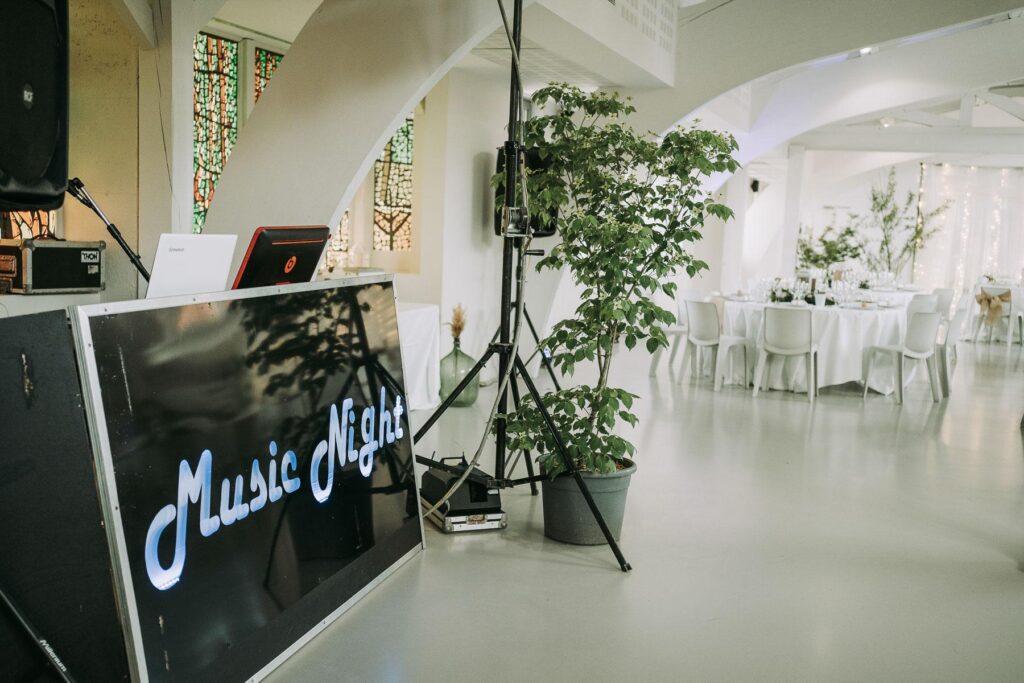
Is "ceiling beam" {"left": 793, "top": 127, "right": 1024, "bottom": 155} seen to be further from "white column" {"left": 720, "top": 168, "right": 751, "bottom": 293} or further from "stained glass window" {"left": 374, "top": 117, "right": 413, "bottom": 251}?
"stained glass window" {"left": 374, "top": 117, "right": 413, "bottom": 251}

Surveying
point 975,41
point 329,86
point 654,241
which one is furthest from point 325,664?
point 975,41

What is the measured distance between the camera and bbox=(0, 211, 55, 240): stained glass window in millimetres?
5689

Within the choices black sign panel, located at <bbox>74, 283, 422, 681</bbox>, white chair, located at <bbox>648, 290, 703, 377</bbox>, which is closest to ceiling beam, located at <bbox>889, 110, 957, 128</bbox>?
white chair, located at <bbox>648, 290, 703, 377</bbox>

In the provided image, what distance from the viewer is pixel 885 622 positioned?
130 inches

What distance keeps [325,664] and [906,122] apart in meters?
13.9

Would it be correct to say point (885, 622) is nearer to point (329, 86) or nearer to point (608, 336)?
point (608, 336)

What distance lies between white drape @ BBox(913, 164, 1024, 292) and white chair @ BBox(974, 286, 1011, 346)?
395cm

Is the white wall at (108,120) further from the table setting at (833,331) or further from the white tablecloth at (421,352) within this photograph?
the table setting at (833,331)

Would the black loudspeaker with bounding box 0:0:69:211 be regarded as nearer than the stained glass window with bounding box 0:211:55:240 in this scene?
Yes

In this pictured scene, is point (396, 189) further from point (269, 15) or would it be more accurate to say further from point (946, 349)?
point (946, 349)

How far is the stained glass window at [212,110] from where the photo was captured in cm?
687

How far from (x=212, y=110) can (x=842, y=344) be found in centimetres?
572

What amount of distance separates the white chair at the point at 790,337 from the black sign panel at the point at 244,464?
5306 millimetres

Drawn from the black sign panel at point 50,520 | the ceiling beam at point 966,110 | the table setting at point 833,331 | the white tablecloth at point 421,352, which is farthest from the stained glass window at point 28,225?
the ceiling beam at point 966,110
